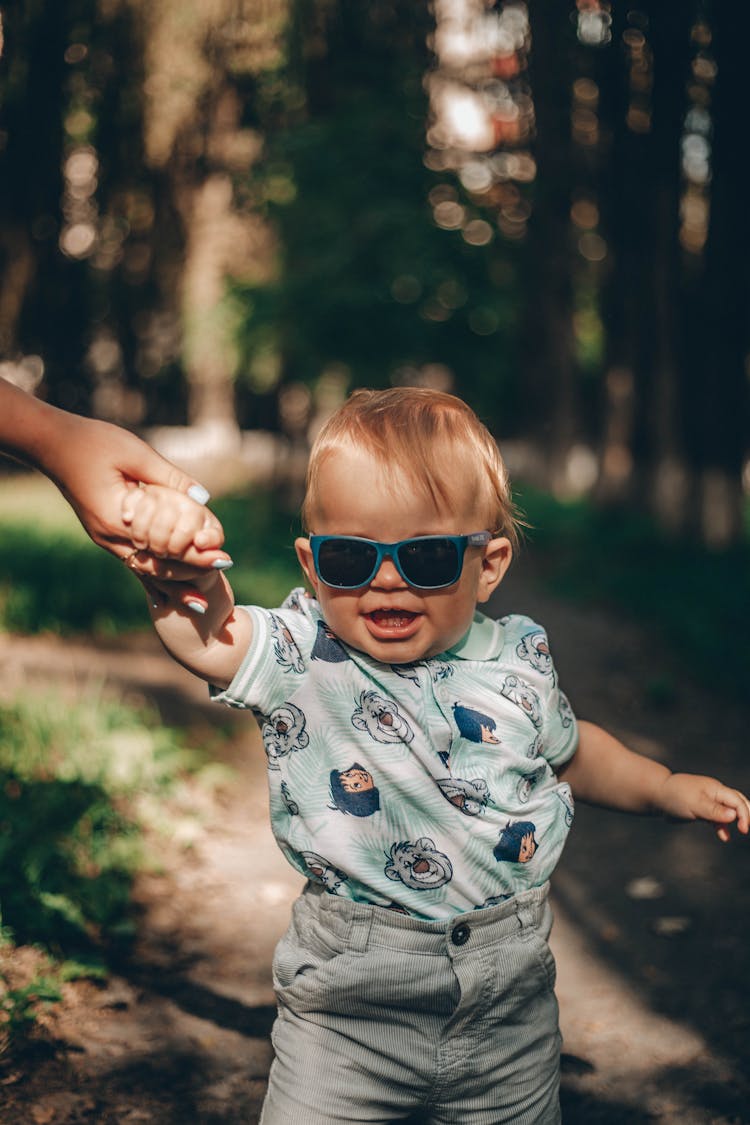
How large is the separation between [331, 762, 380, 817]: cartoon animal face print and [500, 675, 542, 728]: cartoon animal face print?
0.91 feet

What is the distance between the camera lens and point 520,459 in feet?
64.0

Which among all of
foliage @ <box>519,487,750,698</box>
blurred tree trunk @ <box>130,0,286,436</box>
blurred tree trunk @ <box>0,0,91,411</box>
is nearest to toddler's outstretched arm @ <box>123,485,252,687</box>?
blurred tree trunk @ <box>0,0,91,411</box>

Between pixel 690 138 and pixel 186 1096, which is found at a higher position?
pixel 690 138

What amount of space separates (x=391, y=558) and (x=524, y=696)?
35 cm

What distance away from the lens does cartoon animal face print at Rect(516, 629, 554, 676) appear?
201 cm

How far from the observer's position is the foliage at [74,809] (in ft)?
9.81

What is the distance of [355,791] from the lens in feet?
6.06

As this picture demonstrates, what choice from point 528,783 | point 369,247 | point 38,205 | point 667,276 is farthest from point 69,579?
point 667,276

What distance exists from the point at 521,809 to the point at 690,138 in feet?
33.6

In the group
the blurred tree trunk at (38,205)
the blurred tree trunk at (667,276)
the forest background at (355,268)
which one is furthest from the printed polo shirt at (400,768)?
the blurred tree trunk at (667,276)

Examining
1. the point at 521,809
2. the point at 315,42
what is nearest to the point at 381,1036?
the point at 521,809

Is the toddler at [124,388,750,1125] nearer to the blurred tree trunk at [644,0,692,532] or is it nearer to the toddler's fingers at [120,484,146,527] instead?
the toddler's fingers at [120,484,146,527]

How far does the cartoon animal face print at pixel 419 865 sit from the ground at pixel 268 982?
974mm

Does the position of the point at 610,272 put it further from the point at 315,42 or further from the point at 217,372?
the point at 217,372
